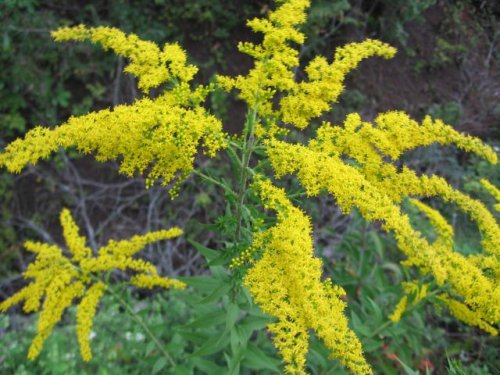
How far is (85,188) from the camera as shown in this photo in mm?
7281

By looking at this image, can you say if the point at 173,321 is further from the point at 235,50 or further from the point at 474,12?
the point at 474,12

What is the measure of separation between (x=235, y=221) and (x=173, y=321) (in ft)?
8.33

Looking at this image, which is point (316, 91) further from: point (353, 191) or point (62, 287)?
point (62, 287)

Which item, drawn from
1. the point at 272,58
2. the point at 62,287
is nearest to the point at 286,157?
the point at 272,58

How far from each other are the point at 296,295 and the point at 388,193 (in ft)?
3.14

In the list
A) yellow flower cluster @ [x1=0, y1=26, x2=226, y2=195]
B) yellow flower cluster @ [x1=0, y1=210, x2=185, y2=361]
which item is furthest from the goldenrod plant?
yellow flower cluster @ [x1=0, y1=210, x2=185, y2=361]

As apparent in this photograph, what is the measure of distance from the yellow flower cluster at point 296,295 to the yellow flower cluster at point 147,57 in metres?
0.95

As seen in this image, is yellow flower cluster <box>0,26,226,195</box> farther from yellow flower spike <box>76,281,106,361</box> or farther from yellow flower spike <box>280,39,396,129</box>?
yellow flower spike <box>76,281,106,361</box>

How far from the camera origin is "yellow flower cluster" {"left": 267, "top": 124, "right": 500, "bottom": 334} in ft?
8.70

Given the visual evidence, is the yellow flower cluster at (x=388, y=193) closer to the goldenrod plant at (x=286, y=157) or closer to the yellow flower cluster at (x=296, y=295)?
the goldenrod plant at (x=286, y=157)

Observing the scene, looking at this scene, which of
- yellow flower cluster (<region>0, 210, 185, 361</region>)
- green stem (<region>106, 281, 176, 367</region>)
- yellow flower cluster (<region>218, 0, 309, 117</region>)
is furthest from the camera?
green stem (<region>106, 281, 176, 367</region>)

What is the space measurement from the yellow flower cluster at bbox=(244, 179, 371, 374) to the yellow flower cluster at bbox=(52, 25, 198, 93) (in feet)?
3.13

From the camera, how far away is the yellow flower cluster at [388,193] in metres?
2.65

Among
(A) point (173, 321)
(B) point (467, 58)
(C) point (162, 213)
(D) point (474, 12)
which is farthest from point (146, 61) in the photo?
(D) point (474, 12)
